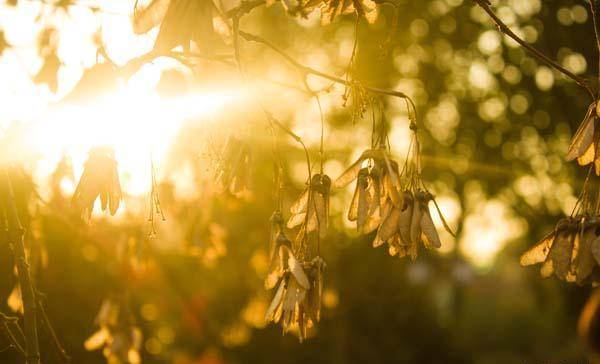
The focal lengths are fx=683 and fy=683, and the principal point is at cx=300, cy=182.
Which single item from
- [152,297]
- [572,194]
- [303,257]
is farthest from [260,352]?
[303,257]

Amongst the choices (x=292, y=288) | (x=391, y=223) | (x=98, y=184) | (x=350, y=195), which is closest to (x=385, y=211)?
(x=391, y=223)

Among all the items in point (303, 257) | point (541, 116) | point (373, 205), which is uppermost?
point (373, 205)

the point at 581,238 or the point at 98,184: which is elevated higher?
the point at 98,184

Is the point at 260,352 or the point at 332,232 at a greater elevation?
the point at 332,232

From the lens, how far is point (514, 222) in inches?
378

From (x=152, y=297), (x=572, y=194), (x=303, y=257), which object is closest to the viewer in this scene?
(x=303, y=257)

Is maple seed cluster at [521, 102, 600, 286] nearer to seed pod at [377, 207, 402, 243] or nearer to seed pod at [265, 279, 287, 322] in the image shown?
seed pod at [377, 207, 402, 243]

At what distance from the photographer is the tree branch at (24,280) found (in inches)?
67.9

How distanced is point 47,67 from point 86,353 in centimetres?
541

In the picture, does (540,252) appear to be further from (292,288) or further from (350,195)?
(350,195)

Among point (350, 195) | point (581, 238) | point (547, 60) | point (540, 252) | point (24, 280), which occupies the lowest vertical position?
point (350, 195)

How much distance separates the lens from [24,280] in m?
1.73

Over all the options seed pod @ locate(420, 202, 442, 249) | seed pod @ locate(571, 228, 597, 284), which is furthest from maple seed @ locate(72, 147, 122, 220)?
seed pod @ locate(571, 228, 597, 284)

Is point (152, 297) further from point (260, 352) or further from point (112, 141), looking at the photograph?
point (112, 141)
